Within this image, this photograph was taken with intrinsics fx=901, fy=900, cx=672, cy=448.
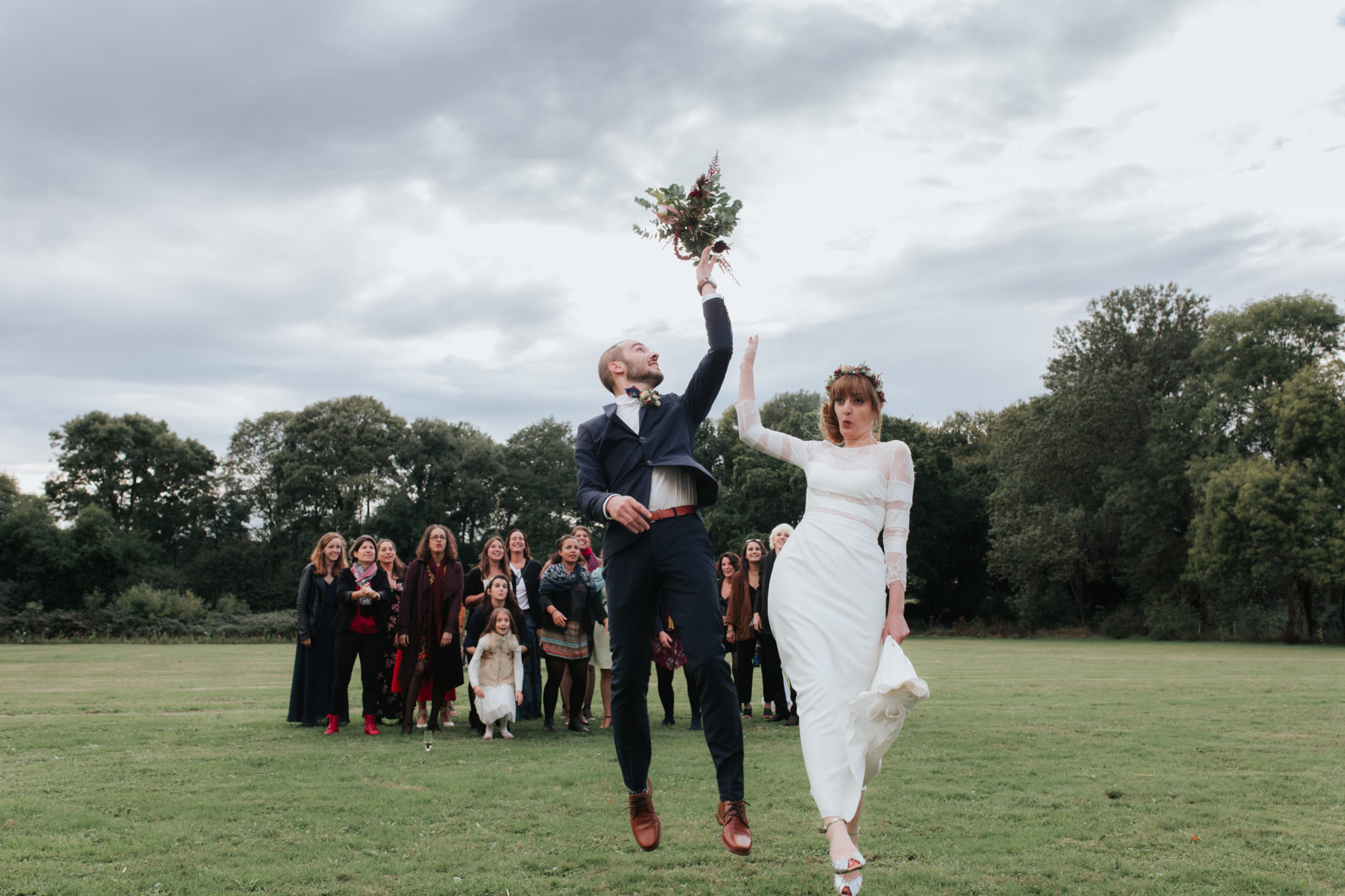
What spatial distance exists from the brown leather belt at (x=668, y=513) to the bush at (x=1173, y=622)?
42150 mm

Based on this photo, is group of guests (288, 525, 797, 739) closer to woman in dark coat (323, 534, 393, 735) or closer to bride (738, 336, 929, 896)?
woman in dark coat (323, 534, 393, 735)

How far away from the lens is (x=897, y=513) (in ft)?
16.1

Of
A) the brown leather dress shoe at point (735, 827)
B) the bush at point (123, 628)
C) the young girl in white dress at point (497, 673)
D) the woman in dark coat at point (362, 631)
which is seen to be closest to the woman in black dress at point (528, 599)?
the young girl in white dress at point (497, 673)

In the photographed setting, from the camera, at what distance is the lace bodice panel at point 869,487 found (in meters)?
4.91

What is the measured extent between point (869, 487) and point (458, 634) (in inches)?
312

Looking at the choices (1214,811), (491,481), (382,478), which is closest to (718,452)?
(491,481)

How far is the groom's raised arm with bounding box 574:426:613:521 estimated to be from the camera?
4746mm

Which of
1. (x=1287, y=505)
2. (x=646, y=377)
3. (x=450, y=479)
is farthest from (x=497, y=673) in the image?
(x=450, y=479)

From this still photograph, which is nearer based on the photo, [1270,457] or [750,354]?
[750,354]

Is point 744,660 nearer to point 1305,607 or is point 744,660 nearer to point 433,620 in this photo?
point 433,620

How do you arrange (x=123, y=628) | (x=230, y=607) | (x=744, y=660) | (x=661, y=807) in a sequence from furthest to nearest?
(x=230, y=607) < (x=123, y=628) < (x=744, y=660) < (x=661, y=807)

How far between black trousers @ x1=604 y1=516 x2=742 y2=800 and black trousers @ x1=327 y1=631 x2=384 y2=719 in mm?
7441

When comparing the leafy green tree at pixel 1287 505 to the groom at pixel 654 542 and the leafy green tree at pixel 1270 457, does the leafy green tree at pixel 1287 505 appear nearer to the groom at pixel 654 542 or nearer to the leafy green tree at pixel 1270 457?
the leafy green tree at pixel 1270 457

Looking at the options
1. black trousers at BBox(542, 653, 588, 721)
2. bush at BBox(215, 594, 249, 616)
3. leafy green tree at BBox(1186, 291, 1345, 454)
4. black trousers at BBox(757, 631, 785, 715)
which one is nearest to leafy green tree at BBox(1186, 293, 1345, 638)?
leafy green tree at BBox(1186, 291, 1345, 454)
